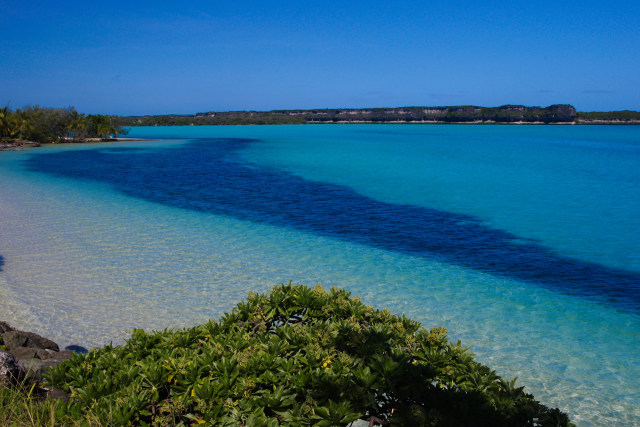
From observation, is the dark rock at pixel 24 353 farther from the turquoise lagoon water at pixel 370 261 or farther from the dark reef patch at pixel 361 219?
the dark reef patch at pixel 361 219

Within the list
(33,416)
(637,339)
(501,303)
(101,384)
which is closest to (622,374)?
(637,339)

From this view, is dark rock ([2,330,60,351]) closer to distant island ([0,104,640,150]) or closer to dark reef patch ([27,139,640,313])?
dark reef patch ([27,139,640,313])

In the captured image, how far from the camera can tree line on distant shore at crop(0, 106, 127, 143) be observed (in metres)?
44.9

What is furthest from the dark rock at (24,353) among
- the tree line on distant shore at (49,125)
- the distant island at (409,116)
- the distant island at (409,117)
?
the distant island at (409,116)

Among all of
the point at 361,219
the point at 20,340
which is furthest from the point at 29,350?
the point at 361,219

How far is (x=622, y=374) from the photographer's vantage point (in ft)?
17.3

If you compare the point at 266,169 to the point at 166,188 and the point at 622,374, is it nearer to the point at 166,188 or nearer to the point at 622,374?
the point at 166,188

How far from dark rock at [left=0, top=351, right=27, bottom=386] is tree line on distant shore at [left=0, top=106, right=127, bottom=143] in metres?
49.1

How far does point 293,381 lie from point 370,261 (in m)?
6.68

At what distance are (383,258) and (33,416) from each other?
740 centimetres

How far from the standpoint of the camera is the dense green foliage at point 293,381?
8.38 ft

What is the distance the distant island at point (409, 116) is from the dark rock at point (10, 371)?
141 metres

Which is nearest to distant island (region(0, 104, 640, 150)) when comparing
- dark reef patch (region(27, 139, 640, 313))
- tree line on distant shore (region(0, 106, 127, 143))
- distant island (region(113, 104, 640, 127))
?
distant island (region(113, 104, 640, 127))

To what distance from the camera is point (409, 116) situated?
6964 inches
